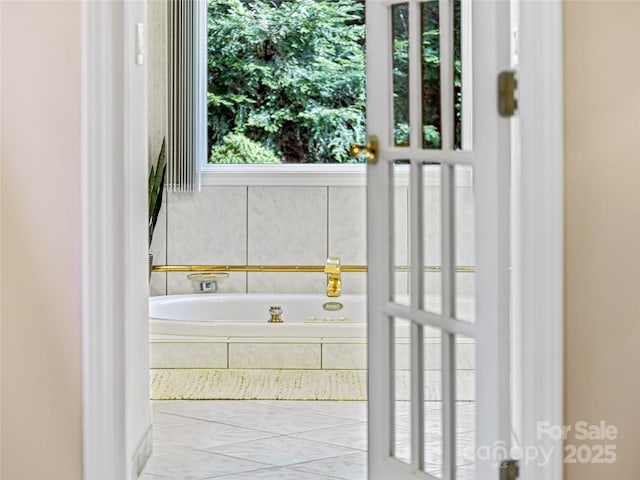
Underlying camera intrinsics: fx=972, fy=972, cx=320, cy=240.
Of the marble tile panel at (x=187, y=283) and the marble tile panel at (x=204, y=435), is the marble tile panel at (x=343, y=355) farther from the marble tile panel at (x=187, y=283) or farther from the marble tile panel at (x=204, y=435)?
the marble tile panel at (x=187, y=283)

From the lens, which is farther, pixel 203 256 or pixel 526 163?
pixel 203 256

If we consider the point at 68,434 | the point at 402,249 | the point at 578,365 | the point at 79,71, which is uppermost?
the point at 79,71

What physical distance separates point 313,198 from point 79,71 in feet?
10.7

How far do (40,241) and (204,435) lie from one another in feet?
4.46

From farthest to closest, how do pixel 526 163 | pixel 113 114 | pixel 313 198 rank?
pixel 313 198, pixel 113 114, pixel 526 163

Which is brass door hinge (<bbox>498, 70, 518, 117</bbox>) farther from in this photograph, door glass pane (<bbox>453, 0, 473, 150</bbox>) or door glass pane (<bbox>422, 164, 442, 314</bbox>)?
door glass pane (<bbox>422, 164, 442, 314</bbox>)

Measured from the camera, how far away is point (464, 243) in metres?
2.61

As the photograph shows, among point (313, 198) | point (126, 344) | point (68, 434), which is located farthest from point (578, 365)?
point (313, 198)

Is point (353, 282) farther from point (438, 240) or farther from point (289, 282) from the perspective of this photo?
point (438, 240)

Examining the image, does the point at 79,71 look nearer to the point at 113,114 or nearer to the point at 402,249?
the point at 113,114

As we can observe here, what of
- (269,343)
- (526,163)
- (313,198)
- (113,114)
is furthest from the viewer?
(313,198)

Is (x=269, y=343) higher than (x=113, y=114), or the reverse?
(x=113, y=114)

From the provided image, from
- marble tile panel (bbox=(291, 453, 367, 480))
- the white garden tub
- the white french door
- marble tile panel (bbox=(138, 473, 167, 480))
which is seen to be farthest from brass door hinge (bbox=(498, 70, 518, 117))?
the white garden tub

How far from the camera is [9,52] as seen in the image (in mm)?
2674
